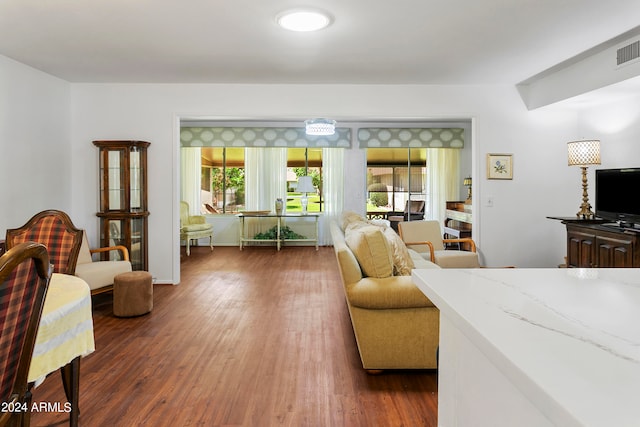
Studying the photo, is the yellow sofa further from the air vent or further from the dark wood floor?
the air vent

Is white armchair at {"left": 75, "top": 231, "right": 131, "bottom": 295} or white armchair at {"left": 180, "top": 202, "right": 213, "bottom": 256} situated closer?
white armchair at {"left": 75, "top": 231, "right": 131, "bottom": 295}

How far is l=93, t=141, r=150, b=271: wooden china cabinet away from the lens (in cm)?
495

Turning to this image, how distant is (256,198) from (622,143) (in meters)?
6.10

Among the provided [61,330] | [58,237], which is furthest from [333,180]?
[61,330]

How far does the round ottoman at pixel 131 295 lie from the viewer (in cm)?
388

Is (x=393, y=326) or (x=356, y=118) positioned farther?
(x=356, y=118)

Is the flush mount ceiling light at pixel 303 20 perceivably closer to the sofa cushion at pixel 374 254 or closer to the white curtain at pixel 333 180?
the sofa cushion at pixel 374 254

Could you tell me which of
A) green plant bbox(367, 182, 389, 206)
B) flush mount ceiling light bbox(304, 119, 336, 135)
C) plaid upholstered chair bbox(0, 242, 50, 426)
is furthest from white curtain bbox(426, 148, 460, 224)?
plaid upholstered chair bbox(0, 242, 50, 426)

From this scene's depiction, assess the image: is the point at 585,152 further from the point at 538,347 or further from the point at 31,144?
the point at 31,144

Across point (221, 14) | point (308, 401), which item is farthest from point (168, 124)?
point (308, 401)

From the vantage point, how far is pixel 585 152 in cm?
448

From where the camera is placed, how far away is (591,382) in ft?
2.04

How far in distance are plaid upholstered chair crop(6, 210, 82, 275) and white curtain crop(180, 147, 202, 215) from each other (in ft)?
19.4

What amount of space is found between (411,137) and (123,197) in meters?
5.26
